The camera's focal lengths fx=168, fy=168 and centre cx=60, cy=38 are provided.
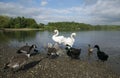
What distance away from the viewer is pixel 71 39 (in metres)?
22.1

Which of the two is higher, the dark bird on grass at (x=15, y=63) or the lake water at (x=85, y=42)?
the dark bird on grass at (x=15, y=63)

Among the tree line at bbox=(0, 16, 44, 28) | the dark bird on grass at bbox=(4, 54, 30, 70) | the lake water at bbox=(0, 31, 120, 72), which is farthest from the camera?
the tree line at bbox=(0, 16, 44, 28)

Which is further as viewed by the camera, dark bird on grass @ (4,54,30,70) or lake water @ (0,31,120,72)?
lake water @ (0,31,120,72)

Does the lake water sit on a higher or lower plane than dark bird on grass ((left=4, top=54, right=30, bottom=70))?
lower

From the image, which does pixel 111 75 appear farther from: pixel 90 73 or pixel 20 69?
pixel 20 69

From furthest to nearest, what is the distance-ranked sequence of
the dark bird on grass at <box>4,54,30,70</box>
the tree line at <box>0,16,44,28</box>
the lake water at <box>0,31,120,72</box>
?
the tree line at <box>0,16,44,28</box> → the lake water at <box>0,31,120,72</box> → the dark bird on grass at <box>4,54,30,70</box>

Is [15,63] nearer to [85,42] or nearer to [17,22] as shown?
[85,42]

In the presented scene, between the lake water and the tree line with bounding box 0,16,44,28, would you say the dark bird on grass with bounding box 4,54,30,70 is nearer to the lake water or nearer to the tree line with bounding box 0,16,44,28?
the lake water

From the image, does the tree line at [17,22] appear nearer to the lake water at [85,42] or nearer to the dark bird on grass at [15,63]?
the lake water at [85,42]

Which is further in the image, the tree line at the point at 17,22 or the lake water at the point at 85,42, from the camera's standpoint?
the tree line at the point at 17,22

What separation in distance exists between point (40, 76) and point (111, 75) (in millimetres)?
4852

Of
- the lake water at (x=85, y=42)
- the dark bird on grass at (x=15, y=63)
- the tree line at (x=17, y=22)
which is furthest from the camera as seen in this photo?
the tree line at (x=17, y=22)

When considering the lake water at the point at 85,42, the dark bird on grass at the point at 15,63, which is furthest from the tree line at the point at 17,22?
the dark bird on grass at the point at 15,63

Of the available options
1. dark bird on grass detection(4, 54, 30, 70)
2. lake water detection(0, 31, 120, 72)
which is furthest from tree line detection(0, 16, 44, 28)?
dark bird on grass detection(4, 54, 30, 70)
